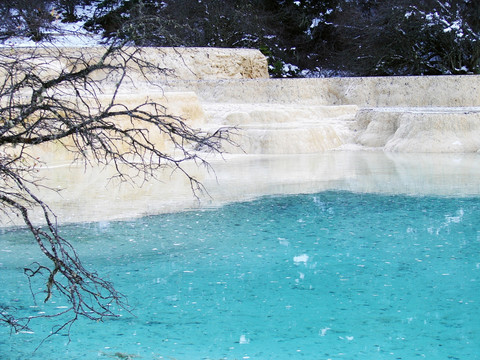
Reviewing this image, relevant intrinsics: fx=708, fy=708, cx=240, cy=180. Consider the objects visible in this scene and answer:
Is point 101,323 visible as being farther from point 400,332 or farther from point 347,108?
point 347,108

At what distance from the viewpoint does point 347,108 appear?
63.4 ft

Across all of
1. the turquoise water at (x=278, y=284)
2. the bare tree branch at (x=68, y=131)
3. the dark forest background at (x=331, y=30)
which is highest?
the dark forest background at (x=331, y=30)

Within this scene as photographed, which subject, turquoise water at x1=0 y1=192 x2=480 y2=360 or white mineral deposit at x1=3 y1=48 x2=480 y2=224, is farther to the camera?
white mineral deposit at x1=3 y1=48 x2=480 y2=224

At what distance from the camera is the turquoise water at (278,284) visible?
4414mm

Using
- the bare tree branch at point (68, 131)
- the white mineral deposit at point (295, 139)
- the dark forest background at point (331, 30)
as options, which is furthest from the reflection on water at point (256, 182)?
the dark forest background at point (331, 30)

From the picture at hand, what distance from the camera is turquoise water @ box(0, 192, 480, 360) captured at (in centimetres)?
A: 441

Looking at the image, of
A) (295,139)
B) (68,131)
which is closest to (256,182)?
(295,139)

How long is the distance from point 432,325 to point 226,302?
1472 mm

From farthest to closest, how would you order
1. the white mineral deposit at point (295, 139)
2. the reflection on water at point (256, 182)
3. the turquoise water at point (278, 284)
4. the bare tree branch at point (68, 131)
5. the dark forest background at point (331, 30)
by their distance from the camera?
1. the dark forest background at point (331, 30)
2. the white mineral deposit at point (295, 139)
3. the reflection on water at point (256, 182)
4. the turquoise water at point (278, 284)
5. the bare tree branch at point (68, 131)

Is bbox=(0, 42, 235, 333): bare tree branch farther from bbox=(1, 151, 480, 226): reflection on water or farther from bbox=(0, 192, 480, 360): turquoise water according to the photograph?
bbox=(1, 151, 480, 226): reflection on water

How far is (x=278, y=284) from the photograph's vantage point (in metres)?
5.65

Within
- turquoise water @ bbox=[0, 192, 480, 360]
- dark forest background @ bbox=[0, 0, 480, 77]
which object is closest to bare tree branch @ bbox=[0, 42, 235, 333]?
turquoise water @ bbox=[0, 192, 480, 360]

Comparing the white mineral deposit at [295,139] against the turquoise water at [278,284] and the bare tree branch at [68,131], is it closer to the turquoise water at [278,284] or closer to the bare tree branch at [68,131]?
the turquoise water at [278,284]

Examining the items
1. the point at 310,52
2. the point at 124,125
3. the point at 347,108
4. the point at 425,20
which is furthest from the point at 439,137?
the point at 310,52
